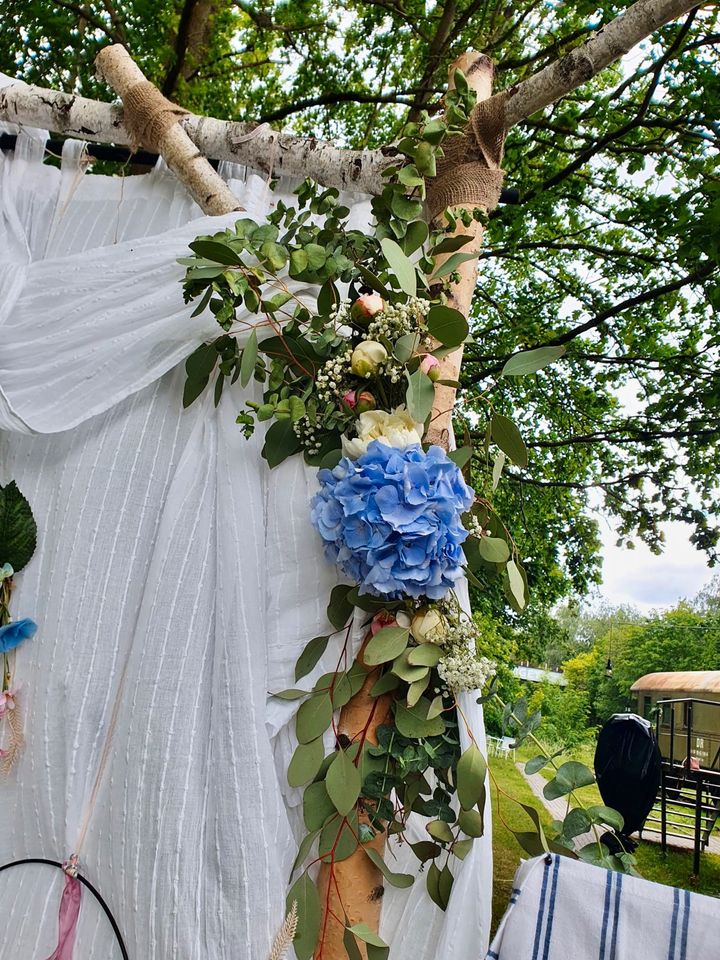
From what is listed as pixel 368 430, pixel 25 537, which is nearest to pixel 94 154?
pixel 25 537

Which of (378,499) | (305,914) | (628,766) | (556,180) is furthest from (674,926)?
(556,180)

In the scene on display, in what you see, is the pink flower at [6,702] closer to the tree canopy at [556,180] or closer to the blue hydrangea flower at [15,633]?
the blue hydrangea flower at [15,633]

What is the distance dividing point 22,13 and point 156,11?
48 centimetres

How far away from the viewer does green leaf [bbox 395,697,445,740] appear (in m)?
0.73

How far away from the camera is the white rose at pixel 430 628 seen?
0.73 metres

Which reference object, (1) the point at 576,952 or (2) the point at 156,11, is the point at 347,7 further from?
(1) the point at 576,952

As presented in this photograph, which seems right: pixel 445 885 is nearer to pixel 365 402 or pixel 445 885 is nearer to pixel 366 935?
pixel 366 935

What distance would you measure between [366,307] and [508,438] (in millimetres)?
229

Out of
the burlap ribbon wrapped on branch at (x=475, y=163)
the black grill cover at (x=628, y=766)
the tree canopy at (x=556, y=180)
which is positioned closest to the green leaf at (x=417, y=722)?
the burlap ribbon wrapped on branch at (x=475, y=163)

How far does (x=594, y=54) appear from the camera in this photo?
0.90m

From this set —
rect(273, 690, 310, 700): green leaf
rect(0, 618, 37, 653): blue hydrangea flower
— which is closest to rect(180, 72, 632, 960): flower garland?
rect(273, 690, 310, 700): green leaf

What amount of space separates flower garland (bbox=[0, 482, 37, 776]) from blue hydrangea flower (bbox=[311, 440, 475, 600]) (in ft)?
1.43

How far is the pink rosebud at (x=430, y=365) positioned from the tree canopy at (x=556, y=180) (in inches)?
54.9


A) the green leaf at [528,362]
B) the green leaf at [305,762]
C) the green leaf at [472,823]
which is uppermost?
the green leaf at [528,362]
